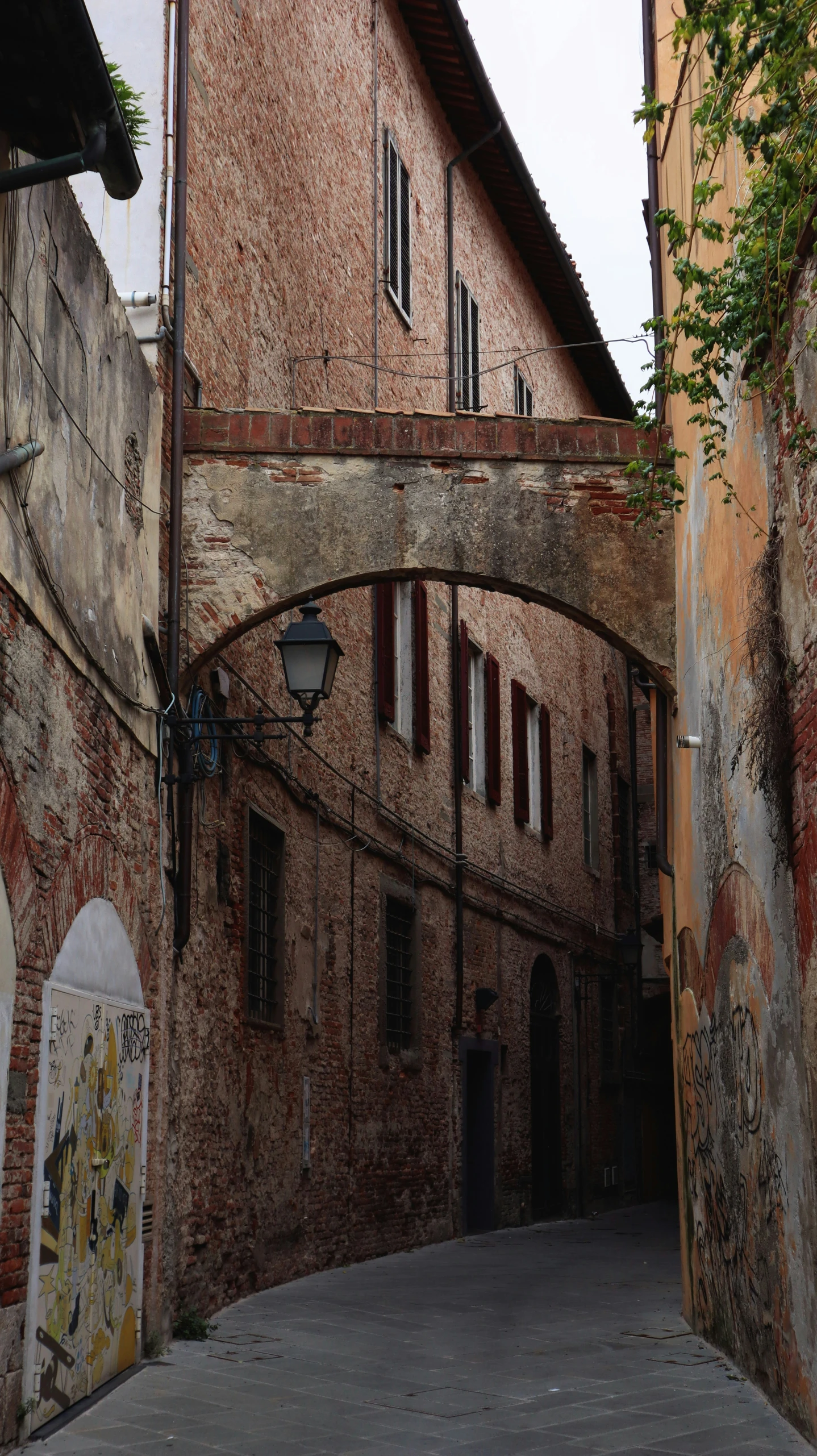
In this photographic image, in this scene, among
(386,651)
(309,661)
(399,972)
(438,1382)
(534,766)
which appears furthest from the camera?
(534,766)

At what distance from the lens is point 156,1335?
297 inches

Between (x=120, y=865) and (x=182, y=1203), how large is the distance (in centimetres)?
211

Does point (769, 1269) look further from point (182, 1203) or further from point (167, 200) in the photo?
point (167, 200)

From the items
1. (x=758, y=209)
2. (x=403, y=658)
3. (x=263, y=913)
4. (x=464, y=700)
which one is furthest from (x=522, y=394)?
(x=758, y=209)

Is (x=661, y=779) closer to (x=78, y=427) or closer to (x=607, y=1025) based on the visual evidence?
(x=78, y=427)

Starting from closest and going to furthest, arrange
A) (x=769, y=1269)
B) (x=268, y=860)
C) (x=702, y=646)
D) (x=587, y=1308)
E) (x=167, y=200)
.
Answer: (x=769, y=1269), (x=702, y=646), (x=167, y=200), (x=587, y=1308), (x=268, y=860)

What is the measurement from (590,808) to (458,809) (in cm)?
623

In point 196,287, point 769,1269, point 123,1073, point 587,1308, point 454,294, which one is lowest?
point 587,1308

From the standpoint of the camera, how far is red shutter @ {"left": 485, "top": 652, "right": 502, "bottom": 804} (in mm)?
16359

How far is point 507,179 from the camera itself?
58.2 feet

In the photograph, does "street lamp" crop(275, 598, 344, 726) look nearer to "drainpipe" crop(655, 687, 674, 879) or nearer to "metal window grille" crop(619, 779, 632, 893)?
"drainpipe" crop(655, 687, 674, 879)

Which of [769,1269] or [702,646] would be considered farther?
[702,646]

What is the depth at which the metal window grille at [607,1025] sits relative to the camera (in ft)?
67.3

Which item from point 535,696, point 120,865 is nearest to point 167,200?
point 120,865
